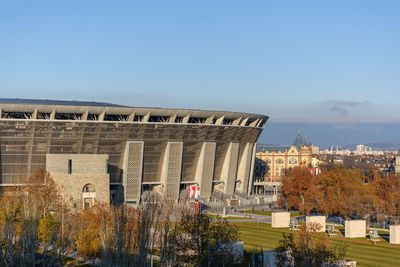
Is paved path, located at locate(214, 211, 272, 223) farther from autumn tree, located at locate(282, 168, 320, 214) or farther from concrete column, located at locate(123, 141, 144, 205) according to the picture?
concrete column, located at locate(123, 141, 144, 205)

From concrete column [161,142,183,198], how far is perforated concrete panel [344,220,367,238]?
31.6 meters

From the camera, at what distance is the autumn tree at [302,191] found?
86250mm

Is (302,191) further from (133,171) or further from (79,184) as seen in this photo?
(79,184)

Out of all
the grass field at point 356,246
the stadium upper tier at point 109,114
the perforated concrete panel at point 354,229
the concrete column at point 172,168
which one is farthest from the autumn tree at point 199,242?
the concrete column at point 172,168

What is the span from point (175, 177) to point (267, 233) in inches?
1134

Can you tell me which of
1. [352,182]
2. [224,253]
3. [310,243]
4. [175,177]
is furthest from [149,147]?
[310,243]

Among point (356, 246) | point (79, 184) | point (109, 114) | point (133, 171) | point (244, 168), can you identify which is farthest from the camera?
point (244, 168)

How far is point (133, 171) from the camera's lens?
285 feet

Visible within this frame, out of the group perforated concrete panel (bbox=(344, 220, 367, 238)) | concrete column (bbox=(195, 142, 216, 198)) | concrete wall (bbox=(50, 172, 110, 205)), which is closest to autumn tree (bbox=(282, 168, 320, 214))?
concrete column (bbox=(195, 142, 216, 198))

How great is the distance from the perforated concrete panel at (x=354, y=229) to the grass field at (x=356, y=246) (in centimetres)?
117

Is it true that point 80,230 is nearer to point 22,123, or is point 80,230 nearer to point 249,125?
point 22,123

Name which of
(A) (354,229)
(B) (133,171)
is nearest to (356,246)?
(A) (354,229)

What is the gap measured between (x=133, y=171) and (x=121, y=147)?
14.2 ft

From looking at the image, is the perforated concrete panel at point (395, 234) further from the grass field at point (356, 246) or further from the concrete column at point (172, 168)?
the concrete column at point (172, 168)
